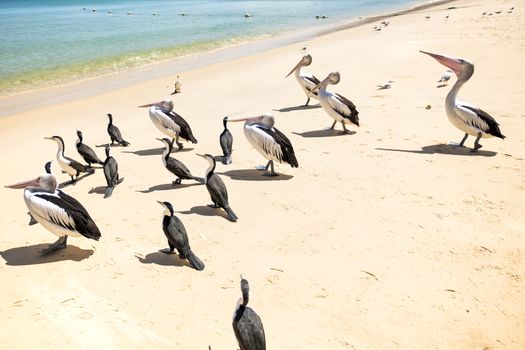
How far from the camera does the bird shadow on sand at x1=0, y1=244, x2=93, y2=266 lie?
4805mm

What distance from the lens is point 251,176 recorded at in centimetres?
691

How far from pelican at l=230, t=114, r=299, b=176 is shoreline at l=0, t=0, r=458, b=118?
7825mm

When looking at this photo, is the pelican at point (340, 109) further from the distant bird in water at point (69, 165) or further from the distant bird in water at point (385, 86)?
the distant bird in water at point (69, 165)

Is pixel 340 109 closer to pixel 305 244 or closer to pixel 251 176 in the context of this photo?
pixel 251 176

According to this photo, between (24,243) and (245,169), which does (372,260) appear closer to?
(245,169)

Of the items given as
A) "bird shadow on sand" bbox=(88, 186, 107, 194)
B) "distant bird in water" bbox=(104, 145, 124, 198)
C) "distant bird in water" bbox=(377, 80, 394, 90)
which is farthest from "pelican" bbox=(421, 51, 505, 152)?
"bird shadow on sand" bbox=(88, 186, 107, 194)

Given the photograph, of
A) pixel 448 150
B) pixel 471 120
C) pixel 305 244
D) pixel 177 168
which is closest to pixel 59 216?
pixel 177 168

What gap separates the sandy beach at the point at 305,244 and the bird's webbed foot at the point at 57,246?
0.24ft

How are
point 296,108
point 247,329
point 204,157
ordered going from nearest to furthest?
point 247,329 → point 204,157 → point 296,108

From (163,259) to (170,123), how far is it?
3.76m

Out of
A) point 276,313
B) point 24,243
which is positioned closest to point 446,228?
point 276,313

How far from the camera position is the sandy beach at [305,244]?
3748 millimetres

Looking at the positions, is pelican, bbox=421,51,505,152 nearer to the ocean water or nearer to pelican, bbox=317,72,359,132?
pelican, bbox=317,72,359,132

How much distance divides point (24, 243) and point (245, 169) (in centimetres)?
313
